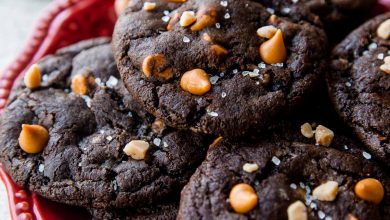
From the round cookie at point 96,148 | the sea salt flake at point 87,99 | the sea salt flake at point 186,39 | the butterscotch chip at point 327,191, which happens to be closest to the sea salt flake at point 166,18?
the sea salt flake at point 186,39

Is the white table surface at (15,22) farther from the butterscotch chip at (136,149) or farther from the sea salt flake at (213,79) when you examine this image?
the sea salt flake at (213,79)

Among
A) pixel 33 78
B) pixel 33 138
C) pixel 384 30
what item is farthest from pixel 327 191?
pixel 33 78

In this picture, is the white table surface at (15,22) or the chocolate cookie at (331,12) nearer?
the chocolate cookie at (331,12)

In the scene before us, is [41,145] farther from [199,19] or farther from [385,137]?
[385,137]

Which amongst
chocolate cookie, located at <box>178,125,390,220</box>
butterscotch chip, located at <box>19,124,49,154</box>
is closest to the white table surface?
butterscotch chip, located at <box>19,124,49,154</box>

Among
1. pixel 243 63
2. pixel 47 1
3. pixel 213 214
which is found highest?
pixel 243 63

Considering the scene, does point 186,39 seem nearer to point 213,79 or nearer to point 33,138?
point 213,79

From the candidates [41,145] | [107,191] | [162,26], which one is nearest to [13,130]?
[41,145]
